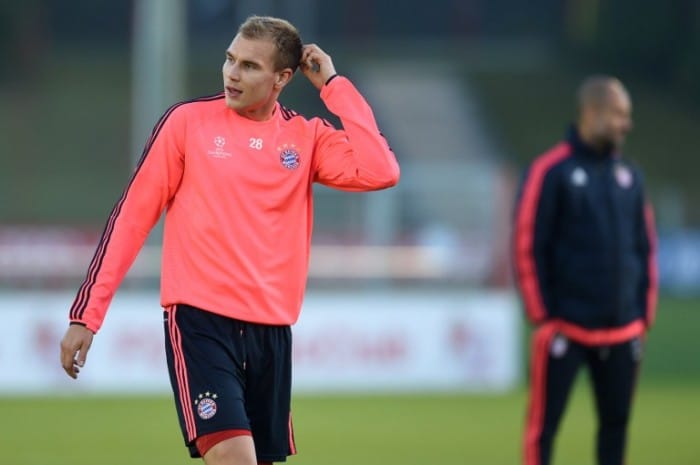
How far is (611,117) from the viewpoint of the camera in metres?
8.05

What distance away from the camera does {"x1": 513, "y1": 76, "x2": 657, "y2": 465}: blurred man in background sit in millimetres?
8023

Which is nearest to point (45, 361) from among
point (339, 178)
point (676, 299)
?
point (676, 299)

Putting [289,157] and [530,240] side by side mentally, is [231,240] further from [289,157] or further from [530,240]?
[530,240]

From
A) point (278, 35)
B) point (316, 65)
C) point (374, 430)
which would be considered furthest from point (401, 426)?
point (278, 35)

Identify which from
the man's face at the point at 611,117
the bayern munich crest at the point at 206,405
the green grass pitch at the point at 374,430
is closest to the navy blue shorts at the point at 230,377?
the bayern munich crest at the point at 206,405

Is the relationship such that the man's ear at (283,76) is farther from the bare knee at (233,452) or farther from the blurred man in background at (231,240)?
the bare knee at (233,452)

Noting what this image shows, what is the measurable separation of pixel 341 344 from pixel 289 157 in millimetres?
9731

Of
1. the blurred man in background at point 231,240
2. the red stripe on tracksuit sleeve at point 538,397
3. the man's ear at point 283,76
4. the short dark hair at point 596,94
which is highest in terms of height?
the man's ear at point 283,76

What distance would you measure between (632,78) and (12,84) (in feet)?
38.2

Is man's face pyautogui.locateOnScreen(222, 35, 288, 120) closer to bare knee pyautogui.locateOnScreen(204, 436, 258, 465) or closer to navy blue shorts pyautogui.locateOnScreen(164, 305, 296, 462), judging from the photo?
navy blue shorts pyautogui.locateOnScreen(164, 305, 296, 462)

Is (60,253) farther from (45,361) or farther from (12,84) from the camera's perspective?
(12,84)

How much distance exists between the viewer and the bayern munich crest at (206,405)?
5.71 meters

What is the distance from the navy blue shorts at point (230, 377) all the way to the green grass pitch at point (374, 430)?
4.56m

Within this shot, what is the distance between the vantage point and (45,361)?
15211 millimetres
